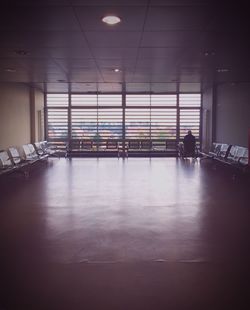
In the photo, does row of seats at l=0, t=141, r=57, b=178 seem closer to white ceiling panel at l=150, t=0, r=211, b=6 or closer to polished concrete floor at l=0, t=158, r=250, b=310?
polished concrete floor at l=0, t=158, r=250, b=310

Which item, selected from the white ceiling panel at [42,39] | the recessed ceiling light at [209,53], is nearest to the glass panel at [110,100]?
the recessed ceiling light at [209,53]

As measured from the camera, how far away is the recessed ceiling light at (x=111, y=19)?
15.0 ft

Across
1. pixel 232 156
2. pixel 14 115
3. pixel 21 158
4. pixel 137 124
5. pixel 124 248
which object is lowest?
pixel 124 248

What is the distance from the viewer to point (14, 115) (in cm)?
1181

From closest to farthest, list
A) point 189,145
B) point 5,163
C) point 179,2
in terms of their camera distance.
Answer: point 179,2
point 5,163
point 189,145

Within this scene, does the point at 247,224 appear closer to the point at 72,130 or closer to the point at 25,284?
the point at 25,284

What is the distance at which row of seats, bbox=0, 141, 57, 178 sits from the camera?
895 centimetres

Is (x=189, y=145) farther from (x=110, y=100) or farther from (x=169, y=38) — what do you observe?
(x=169, y=38)

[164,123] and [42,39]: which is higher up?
[42,39]

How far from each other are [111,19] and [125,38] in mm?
1034

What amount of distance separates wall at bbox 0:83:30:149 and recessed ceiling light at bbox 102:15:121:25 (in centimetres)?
667

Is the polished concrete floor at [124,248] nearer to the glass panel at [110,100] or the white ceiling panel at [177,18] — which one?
the white ceiling panel at [177,18]

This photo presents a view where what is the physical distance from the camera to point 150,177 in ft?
31.9

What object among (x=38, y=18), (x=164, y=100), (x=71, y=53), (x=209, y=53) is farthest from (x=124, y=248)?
(x=164, y=100)
